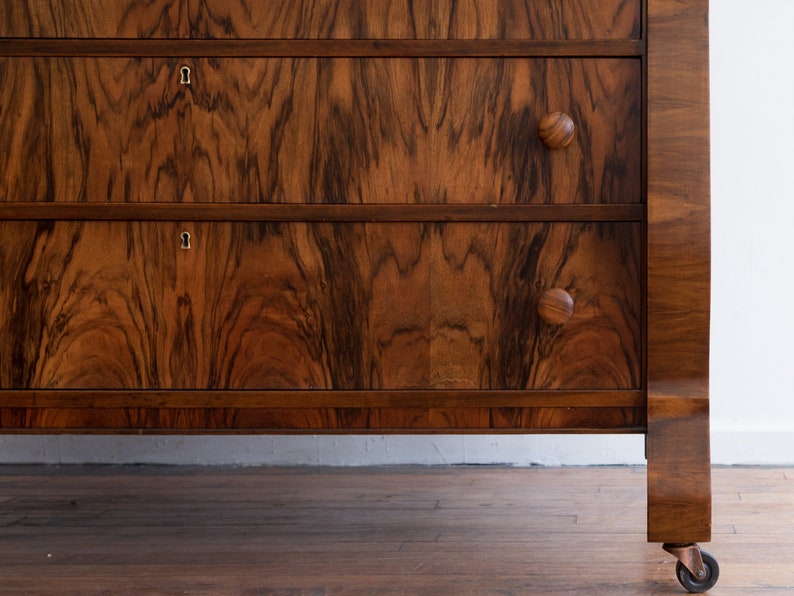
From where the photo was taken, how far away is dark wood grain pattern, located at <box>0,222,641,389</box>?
1.00 m

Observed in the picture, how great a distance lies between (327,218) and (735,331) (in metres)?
0.94

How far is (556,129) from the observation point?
97 cm

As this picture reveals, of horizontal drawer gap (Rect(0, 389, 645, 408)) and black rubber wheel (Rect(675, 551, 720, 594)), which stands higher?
horizontal drawer gap (Rect(0, 389, 645, 408))

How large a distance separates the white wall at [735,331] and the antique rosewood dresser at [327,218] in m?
0.59

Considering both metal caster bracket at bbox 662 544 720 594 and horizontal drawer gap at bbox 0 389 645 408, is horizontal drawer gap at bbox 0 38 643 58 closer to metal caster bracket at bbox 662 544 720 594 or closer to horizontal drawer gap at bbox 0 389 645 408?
horizontal drawer gap at bbox 0 389 645 408

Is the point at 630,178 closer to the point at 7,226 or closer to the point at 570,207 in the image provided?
the point at 570,207

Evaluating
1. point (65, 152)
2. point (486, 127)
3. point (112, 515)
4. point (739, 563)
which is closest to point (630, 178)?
point (486, 127)

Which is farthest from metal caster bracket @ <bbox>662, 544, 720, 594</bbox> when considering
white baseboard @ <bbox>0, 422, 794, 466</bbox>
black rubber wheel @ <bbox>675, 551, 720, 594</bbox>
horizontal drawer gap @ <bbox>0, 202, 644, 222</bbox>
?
white baseboard @ <bbox>0, 422, 794, 466</bbox>

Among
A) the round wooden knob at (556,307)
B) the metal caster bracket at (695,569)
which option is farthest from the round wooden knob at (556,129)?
the metal caster bracket at (695,569)

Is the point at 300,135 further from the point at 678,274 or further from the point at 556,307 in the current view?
the point at 678,274

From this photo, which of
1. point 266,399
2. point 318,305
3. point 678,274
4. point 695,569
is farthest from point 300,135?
point 695,569

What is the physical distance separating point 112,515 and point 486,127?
0.83m

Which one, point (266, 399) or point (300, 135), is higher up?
point (300, 135)

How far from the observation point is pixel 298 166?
3.27 feet
